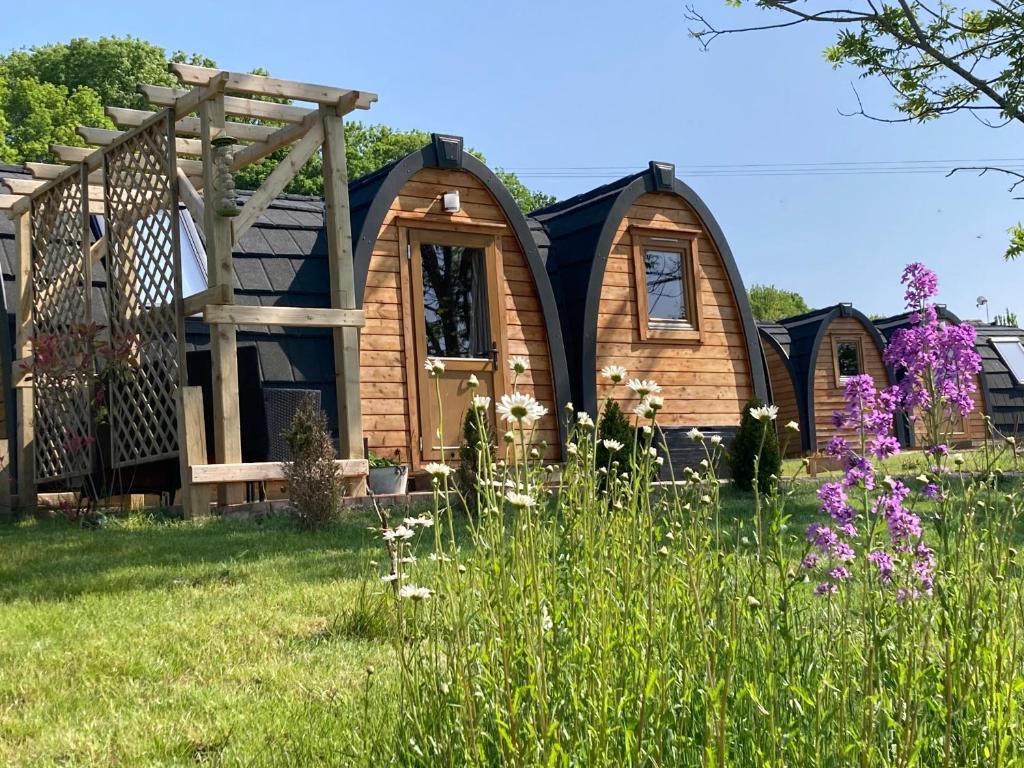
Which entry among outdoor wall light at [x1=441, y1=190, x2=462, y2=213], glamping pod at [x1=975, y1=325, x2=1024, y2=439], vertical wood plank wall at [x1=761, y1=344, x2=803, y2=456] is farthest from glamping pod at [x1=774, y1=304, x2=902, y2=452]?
outdoor wall light at [x1=441, y1=190, x2=462, y2=213]

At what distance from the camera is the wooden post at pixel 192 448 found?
8.75 metres

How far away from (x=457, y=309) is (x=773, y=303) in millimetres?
50814

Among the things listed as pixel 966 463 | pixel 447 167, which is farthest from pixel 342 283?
pixel 966 463

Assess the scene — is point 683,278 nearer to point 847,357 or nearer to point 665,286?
point 665,286

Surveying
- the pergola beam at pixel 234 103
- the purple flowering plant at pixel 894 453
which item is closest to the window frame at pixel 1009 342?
the pergola beam at pixel 234 103

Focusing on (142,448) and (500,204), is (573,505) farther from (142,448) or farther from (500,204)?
(500,204)

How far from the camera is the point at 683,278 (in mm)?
14125

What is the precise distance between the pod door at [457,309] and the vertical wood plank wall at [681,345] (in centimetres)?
140

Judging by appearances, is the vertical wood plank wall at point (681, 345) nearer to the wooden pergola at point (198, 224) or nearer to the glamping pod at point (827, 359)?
the wooden pergola at point (198, 224)

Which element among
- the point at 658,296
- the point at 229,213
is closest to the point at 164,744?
the point at 229,213

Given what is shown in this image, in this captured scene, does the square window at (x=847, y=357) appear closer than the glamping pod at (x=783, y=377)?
No

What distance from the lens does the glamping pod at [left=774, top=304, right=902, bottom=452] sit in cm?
2195

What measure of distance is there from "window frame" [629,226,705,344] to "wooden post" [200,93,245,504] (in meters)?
5.84

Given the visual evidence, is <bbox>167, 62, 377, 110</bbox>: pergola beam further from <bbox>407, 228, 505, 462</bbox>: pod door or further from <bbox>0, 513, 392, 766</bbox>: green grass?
<bbox>0, 513, 392, 766</bbox>: green grass
